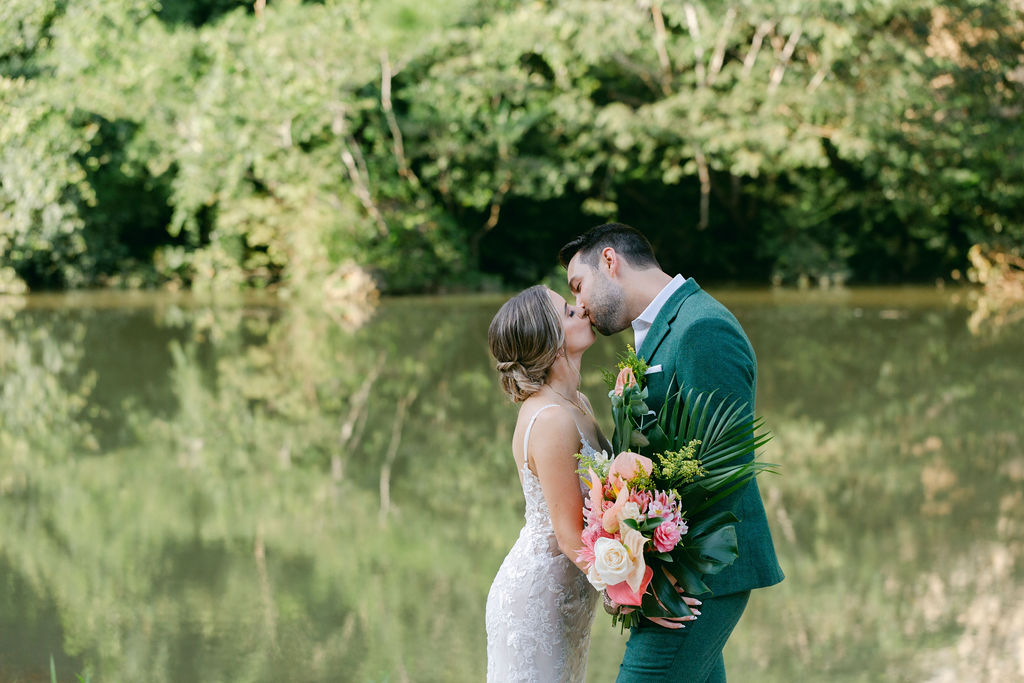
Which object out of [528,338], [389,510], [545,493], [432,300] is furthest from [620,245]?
[432,300]

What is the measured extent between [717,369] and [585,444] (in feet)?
1.29

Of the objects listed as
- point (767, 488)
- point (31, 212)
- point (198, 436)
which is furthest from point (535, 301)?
point (31, 212)

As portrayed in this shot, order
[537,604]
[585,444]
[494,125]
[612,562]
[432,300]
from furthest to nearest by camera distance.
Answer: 1. [494,125]
2. [432,300]
3. [537,604]
4. [585,444]
5. [612,562]

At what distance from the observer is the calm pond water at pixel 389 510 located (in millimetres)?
4555

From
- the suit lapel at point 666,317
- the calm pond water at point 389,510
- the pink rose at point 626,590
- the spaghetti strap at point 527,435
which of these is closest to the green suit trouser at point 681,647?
the pink rose at point 626,590

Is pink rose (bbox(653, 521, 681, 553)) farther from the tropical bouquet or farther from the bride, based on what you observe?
the bride

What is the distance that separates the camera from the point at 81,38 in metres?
12.1

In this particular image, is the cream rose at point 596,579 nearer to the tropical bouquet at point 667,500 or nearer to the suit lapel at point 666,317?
the tropical bouquet at point 667,500

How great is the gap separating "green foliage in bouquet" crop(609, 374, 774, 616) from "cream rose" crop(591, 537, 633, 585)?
91mm

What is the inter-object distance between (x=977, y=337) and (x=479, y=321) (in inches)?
259

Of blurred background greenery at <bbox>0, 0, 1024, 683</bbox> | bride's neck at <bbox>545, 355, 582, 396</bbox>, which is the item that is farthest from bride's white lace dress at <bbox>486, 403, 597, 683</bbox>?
blurred background greenery at <bbox>0, 0, 1024, 683</bbox>

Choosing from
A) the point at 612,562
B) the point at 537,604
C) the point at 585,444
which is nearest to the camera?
the point at 612,562

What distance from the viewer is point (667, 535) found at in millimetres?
2229

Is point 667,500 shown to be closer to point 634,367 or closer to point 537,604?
point 634,367
